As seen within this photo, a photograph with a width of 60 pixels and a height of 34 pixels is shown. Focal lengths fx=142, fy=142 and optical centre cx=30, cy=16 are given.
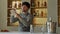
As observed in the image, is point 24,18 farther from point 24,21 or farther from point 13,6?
point 13,6

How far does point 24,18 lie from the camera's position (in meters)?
2.06

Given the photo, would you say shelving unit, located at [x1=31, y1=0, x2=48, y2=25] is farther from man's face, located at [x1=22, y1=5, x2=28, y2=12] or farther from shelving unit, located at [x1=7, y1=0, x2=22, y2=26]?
shelving unit, located at [x1=7, y1=0, x2=22, y2=26]

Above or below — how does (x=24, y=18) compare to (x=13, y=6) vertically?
below

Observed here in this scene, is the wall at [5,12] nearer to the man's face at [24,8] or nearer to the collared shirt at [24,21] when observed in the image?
the collared shirt at [24,21]

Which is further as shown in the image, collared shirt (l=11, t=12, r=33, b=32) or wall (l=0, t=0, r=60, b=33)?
collared shirt (l=11, t=12, r=33, b=32)

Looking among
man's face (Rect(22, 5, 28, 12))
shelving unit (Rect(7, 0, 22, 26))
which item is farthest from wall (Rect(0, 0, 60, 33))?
man's face (Rect(22, 5, 28, 12))

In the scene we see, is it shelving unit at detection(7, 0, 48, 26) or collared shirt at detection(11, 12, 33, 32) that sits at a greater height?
shelving unit at detection(7, 0, 48, 26)

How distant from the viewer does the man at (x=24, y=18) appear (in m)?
2.04

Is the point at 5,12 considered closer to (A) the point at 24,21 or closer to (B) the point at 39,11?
(A) the point at 24,21

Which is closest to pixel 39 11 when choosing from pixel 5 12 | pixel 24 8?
pixel 24 8

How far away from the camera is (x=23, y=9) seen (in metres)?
2.04

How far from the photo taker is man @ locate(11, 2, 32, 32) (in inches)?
80.3

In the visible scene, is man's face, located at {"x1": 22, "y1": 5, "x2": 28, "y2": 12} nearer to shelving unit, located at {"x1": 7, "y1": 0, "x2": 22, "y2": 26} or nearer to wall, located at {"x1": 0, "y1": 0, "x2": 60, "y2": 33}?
shelving unit, located at {"x1": 7, "y1": 0, "x2": 22, "y2": 26}

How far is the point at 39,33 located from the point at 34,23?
156 mm
